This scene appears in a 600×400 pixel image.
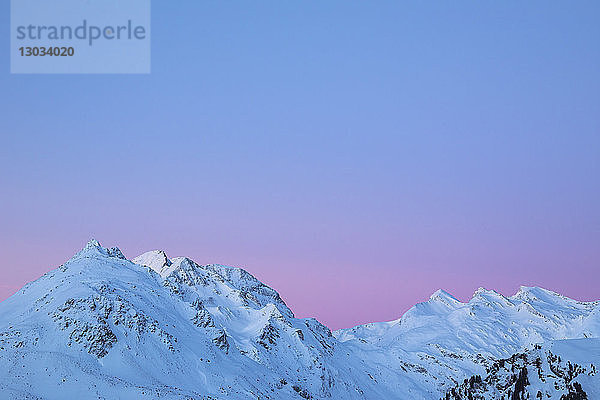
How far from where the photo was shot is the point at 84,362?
115m

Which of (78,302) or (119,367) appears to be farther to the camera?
(78,302)

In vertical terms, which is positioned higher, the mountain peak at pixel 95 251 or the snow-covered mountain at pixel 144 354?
the mountain peak at pixel 95 251

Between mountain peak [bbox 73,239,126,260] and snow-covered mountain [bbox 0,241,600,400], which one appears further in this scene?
mountain peak [bbox 73,239,126,260]

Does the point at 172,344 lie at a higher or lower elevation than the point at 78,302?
lower

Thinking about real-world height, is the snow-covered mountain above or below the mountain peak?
below

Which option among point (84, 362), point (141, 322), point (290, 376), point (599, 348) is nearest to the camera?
point (599, 348)

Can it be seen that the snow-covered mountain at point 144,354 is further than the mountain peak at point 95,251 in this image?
No

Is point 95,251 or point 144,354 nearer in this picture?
point 144,354

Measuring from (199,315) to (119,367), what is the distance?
47.9 meters

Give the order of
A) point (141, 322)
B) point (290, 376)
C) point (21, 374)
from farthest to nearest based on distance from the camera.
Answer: point (290, 376) < point (141, 322) < point (21, 374)

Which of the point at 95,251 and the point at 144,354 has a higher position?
the point at 95,251

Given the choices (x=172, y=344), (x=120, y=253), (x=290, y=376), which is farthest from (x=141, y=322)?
(x=290, y=376)

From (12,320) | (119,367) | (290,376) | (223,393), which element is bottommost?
(290,376)

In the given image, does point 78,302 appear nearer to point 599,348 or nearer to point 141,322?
point 141,322
